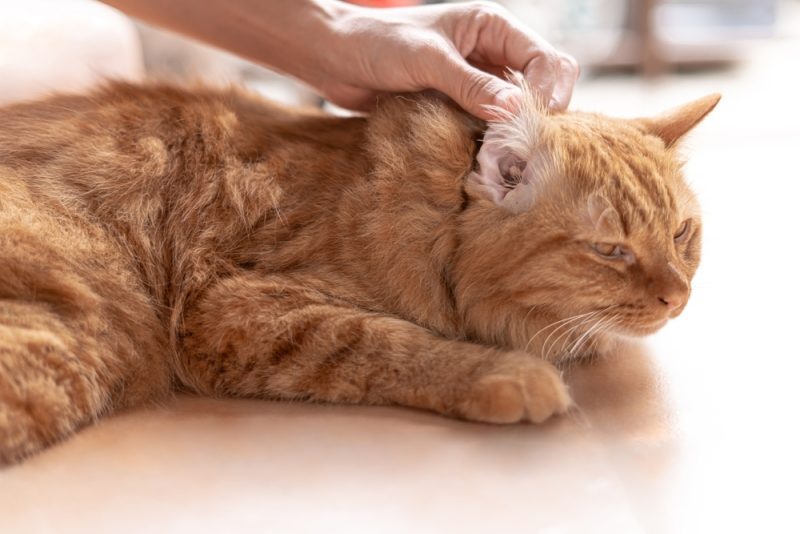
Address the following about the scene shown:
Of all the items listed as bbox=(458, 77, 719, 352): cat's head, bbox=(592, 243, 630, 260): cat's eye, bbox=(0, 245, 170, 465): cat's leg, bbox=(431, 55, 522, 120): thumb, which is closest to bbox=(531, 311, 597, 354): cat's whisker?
bbox=(458, 77, 719, 352): cat's head

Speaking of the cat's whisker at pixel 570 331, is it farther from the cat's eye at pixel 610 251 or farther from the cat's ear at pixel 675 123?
the cat's ear at pixel 675 123

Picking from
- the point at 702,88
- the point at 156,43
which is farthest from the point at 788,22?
the point at 156,43

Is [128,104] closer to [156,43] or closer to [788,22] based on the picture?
[156,43]

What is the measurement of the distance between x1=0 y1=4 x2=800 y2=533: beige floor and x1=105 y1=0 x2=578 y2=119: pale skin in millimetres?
609

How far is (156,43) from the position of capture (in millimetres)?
3238

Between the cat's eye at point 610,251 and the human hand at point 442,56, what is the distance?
33 centimetres

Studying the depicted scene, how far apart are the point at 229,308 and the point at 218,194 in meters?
0.24

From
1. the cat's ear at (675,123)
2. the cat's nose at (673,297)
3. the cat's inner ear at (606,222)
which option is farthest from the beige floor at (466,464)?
the cat's ear at (675,123)

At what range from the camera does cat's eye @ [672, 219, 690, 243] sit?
1529 mm

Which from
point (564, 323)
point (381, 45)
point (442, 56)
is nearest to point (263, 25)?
point (381, 45)

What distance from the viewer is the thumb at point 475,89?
1.51m

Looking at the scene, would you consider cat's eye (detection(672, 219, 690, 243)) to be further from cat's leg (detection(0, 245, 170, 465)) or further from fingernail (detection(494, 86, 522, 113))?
cat's leg (detection(0, 245, 170, 465))

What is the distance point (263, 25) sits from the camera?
188 centimetres

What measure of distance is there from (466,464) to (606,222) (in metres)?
0.50
